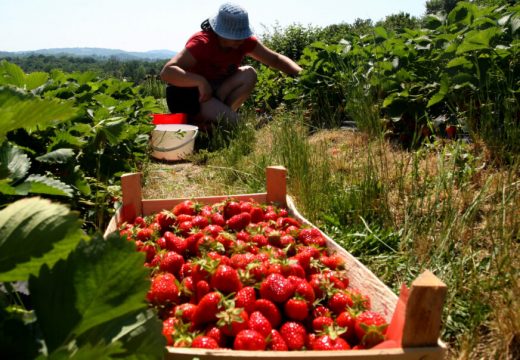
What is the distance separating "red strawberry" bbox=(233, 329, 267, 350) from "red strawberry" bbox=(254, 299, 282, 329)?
14 cm

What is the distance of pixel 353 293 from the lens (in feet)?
5.28

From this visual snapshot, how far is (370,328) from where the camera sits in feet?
4.46

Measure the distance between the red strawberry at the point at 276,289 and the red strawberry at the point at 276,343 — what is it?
5.1 inches

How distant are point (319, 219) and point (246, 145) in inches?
74.8

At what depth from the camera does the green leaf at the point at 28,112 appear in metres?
0.56

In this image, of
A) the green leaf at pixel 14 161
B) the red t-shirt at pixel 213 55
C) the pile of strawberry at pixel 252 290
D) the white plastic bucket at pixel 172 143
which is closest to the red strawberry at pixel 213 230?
the pile of strawberry at pixel 252 290

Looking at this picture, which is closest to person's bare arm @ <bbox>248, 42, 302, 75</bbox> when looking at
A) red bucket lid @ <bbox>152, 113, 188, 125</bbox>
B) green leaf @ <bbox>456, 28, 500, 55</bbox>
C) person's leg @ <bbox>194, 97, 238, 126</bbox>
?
person's leg @ <bbox>194, 97, 238, 126</bbox>

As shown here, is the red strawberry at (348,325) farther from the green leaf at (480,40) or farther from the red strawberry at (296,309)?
the green leaf at (480,40)

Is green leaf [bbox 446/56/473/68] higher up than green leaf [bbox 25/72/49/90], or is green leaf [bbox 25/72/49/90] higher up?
green leaf [bbox 446/56/473/68]

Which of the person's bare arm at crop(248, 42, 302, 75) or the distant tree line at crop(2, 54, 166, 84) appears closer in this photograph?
the person's bare arm at crop(248, 42, 302, 75)

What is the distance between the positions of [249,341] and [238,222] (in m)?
0.84

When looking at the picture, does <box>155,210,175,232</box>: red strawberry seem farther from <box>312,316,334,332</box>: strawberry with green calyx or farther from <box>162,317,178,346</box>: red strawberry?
<box>312,316,334,332</box>: strawberry with green calyx

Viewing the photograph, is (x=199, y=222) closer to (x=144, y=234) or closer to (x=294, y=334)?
(x=144, y=234)

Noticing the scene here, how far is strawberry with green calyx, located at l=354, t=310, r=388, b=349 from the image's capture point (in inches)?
53.7
